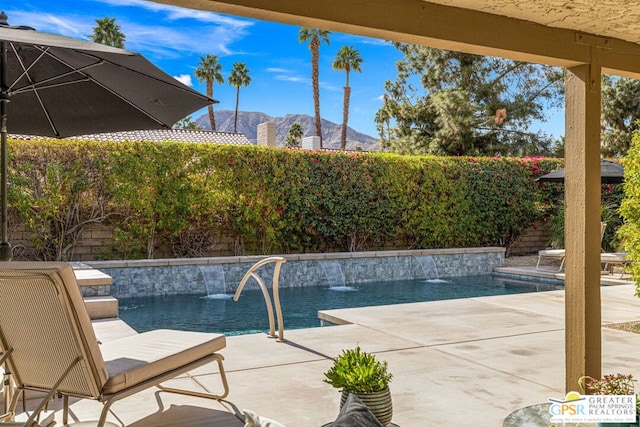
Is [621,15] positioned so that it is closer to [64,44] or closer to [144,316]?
[64,44]

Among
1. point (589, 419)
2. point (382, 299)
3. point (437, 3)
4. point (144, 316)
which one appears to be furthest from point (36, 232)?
point (589, 419)

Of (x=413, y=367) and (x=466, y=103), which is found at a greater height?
(x=466, y=103)

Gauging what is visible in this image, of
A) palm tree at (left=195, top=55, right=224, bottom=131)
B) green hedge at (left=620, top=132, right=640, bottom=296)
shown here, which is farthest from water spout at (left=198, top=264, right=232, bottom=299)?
palm tree at (left=195, top=55, right=224, bottom=131)

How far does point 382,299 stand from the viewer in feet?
31.4

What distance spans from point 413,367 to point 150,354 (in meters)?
2.24

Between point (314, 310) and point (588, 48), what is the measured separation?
6014mm

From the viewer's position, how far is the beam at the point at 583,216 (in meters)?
3.29

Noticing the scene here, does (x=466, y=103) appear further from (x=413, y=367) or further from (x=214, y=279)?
(x=413, y=367)

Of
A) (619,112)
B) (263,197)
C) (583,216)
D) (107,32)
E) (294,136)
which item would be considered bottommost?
(583,216)

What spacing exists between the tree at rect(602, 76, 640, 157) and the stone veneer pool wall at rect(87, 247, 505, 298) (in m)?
10.3

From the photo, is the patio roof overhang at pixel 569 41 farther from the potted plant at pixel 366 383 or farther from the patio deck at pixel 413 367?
the potted plant at pixel 366 383

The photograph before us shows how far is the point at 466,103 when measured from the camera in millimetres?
20062

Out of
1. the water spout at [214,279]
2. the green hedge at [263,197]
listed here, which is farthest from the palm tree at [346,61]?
the water spout at [214,279]

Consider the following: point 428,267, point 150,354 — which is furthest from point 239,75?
point 150,354
